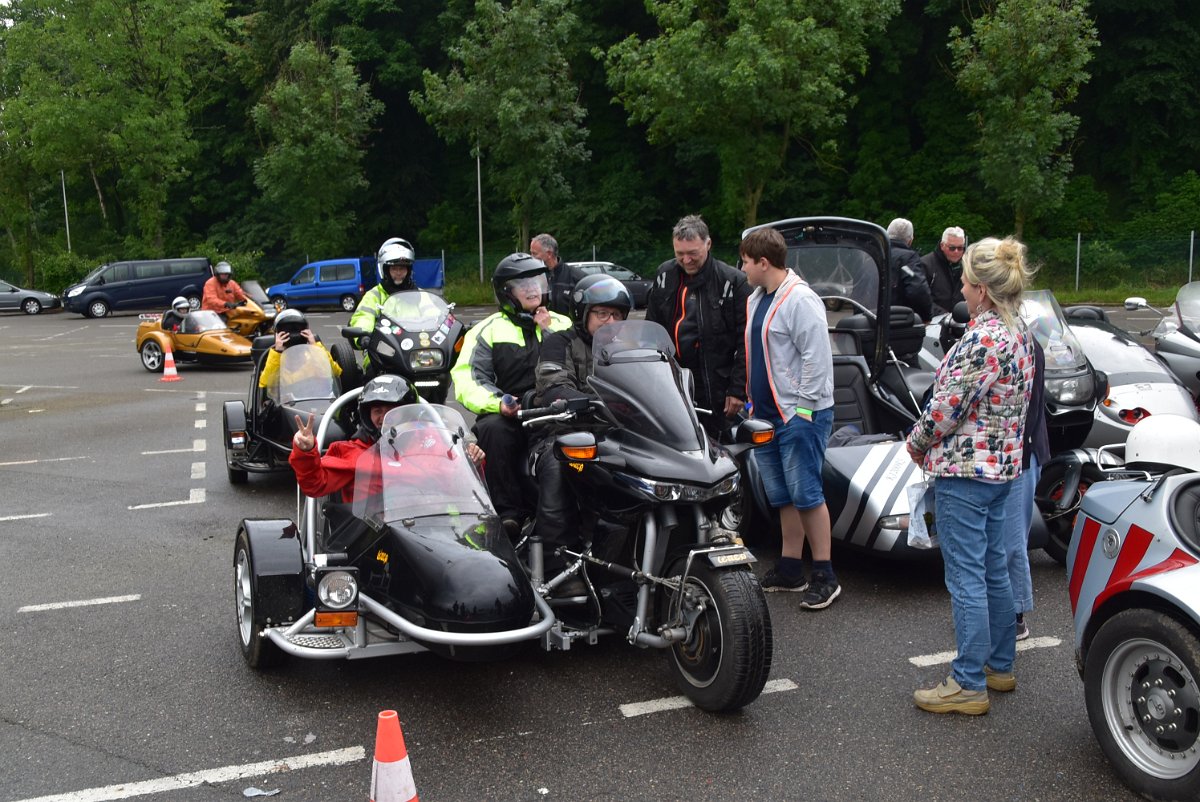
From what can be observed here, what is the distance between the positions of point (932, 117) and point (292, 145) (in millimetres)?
21816

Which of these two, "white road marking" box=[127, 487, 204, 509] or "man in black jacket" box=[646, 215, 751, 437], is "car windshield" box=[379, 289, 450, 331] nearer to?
"white road marking" box=[127, 487, 204, 509]

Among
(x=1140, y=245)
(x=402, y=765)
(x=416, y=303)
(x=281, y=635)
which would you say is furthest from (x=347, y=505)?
(x=1140, y=245)

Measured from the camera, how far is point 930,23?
3725cm

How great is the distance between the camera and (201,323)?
18.1 metres

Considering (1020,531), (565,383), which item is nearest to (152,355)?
(565,383)

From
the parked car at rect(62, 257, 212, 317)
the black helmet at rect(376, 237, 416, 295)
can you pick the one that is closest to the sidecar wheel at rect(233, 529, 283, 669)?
the black helmet at rect(376, 237, 416, 295)

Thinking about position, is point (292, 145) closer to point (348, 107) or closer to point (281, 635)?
point (348, 107)

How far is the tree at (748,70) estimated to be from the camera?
97.3 ft

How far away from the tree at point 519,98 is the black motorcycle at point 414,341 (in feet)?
83.5

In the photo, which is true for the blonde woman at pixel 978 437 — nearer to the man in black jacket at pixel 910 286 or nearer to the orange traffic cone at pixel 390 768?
the orange traffic cone at pixel 390 768

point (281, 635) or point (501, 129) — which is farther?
point (501, 129)

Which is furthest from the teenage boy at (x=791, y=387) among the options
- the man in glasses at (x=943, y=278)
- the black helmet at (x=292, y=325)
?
the man in glasses at (x=943, y=278)

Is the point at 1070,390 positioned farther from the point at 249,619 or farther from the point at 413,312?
the point at 249,619

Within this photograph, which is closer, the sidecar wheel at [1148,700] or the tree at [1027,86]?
the sidecar wheel at [1148,700]
